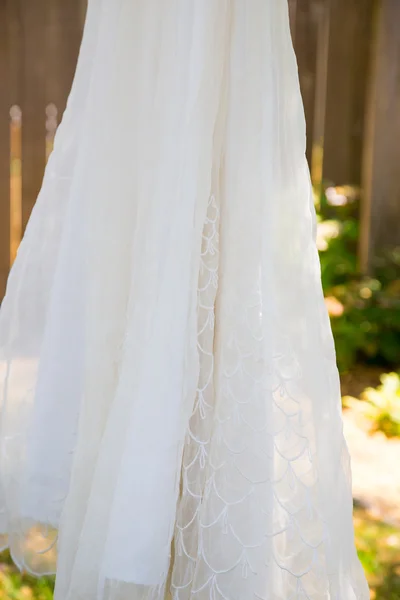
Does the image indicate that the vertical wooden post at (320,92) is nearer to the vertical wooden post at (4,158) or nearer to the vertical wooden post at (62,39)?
the vertical wooden post at (62,39)

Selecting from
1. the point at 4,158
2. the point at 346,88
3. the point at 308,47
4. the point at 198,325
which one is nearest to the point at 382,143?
the point at 346,88

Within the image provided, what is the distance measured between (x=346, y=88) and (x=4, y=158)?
1.79 m

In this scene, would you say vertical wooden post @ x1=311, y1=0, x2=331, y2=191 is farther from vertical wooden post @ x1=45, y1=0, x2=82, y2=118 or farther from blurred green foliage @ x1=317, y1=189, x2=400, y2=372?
vertical wooden post @ x1=45, y1=0, x2=82, y2=118

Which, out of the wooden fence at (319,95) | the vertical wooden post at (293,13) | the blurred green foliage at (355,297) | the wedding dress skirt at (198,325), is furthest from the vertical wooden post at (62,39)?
the wedding dress skirt at (198,325)

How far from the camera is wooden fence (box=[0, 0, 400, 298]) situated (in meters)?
3.12

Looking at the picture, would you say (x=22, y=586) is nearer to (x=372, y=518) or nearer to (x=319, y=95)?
(x=372, y=518)

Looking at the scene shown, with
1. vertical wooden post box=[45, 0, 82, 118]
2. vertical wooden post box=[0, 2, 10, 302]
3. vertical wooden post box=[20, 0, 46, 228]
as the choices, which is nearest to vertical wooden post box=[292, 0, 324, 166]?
vertical wooden post box=[45, 0, 82, 118]

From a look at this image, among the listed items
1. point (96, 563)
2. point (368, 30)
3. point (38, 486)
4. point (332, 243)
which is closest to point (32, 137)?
point (332, 243)

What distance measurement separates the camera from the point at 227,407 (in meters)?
1.38

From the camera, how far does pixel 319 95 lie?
3.58m

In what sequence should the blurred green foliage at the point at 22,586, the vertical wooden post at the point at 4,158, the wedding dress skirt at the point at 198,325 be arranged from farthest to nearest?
1. the vertical wooden post at the point at 4,158
2. the blurred green foliage at the point at 22,586
3. the wedding dress skirt at the point at 198,325

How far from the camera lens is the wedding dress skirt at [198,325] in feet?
4.37

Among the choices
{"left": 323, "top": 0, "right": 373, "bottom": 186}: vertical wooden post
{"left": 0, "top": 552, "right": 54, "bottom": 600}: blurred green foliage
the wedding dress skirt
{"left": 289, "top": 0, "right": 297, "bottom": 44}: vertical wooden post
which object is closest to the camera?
the wedding dress skirt

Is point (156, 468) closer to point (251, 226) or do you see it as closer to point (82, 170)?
point (251, 226)
